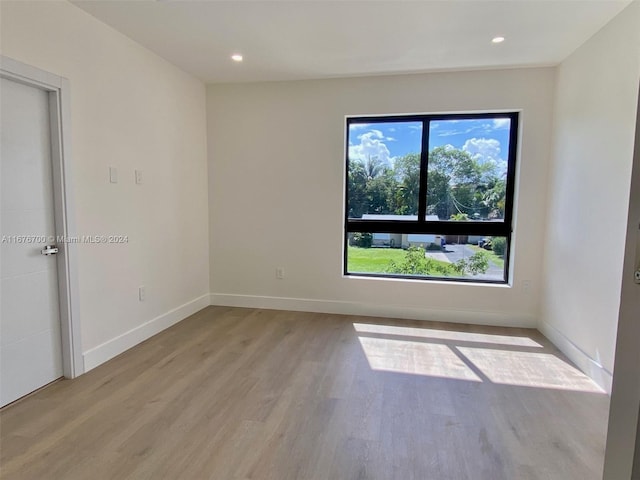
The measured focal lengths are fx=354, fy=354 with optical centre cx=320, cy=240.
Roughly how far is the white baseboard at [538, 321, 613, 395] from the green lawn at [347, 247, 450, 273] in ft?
5.13

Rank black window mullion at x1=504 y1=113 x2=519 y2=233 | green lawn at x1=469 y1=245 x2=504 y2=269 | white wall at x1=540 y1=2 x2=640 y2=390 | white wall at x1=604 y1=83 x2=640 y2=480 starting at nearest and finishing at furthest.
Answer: white wall at x1=604 y1=83 x2=640 y2=480 → white wall at x1=540 y1=2 x2=640 y2=390 → black window mullion at x1=504 y1=113 x2=519 y2=233 → green lawn at x1=469 y1=245 x2=504 y2=269

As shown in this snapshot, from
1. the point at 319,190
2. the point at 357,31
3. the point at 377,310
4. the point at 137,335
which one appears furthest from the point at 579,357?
the point at 137,335

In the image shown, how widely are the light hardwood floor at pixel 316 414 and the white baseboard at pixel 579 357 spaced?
7 centimetres

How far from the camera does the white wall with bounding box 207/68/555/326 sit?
140 inches

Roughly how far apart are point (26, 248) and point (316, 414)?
2136 millimetres

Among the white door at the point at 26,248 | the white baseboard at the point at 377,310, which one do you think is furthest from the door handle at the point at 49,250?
the white baseboard at the point at 377,310

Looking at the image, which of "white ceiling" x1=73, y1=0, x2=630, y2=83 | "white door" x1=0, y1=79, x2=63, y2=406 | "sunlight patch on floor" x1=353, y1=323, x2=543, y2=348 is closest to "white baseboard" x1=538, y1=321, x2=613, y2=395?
"sunlight patch on floor" x1=353, y1=323, x2=543, y2=348

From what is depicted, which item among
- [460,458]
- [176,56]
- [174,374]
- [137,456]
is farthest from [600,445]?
[176,56]

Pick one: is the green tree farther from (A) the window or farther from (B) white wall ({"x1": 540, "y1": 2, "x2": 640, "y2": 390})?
(B) white wall ({"x1": 540, "y1": 2, "x2": 640, "y2": 390})

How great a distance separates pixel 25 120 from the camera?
7.39ft

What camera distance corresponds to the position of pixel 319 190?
13.1 ft

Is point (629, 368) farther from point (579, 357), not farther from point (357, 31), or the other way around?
point (357, 31)

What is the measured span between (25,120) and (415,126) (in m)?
3.37

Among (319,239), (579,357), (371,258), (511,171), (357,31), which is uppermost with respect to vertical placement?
(357,31)
